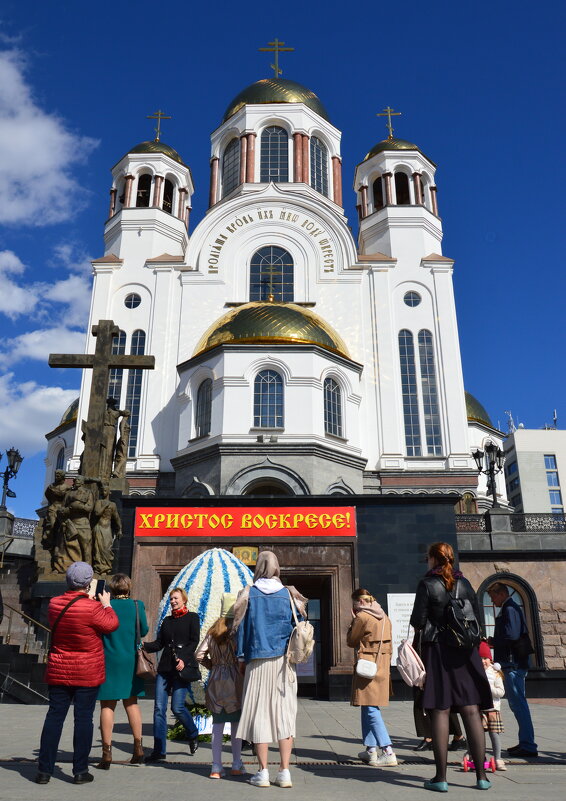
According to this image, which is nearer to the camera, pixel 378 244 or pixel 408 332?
pixel 408 332

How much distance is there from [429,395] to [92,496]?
55.8 ft

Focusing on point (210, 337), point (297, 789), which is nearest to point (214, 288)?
point (210, 337)

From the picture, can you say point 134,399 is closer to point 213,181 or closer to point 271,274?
point 271,274

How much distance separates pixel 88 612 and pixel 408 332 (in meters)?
23.9

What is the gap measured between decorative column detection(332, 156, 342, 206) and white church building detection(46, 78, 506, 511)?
0.23 ft

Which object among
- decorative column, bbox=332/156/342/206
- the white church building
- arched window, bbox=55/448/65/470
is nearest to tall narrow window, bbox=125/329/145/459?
the white church building

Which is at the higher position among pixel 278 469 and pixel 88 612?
pixel 278 469

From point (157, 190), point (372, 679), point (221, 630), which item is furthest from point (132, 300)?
point (372, 679)

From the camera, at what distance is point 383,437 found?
83.8 ft

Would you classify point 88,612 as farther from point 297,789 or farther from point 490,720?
point 490,720

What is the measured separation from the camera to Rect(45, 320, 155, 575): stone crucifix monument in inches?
496

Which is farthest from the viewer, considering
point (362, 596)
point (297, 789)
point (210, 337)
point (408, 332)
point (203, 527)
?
point (408, 332)

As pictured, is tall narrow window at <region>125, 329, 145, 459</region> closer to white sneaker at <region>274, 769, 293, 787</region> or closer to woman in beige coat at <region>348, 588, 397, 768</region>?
woman in beige coat at <region>348, 588, 397, 768</region>

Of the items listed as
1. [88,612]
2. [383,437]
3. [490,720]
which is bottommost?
[490,720]
